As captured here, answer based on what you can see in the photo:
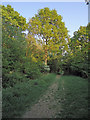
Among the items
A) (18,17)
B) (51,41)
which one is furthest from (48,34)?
(18,17)

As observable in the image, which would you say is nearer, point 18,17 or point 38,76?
point 38,76

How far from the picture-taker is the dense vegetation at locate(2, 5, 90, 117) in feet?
11.5

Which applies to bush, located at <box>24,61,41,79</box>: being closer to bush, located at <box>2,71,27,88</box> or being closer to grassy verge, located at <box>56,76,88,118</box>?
bush, located at <box>2,71,27,88</box>

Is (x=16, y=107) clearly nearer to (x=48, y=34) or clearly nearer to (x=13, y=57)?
(x=13, y=57)

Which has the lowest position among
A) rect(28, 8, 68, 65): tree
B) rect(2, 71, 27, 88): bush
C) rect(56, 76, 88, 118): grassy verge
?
rect(56, 76, 88, 118): grassy verge

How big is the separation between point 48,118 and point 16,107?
3.32 feet

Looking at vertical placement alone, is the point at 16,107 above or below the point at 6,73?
below

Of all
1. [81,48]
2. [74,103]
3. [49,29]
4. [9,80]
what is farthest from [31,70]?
[49,29]

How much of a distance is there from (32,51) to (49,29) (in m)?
3.96

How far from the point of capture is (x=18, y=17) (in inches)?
396

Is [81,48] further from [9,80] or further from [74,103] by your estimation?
[9,80]

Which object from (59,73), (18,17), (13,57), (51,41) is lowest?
(59,73)

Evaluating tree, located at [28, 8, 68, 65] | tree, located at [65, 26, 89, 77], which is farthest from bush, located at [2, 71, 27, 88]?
tree, located at [28, 8, 68, 65]

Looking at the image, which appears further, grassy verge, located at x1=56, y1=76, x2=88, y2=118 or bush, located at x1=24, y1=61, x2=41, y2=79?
bush, located at x1=24, y1=61, x2=41, y2=79
